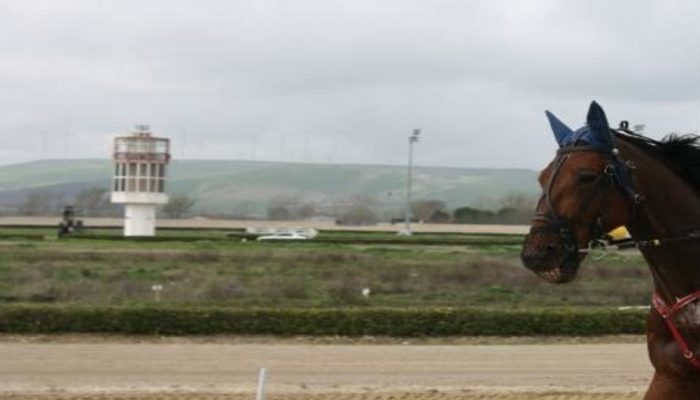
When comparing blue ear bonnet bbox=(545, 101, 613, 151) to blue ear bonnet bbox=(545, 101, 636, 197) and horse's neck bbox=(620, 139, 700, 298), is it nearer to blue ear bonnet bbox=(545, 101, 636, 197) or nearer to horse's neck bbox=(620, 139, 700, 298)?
blue ear bonnet bbox=(545, 101, 636, 197)

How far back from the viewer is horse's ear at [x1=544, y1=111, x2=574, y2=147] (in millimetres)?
4109

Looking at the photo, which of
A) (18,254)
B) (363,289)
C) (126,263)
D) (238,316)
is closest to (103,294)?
(363,289)

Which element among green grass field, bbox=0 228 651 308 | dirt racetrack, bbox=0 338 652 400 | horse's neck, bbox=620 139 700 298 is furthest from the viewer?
green grass field, bbox=0 228 651 308

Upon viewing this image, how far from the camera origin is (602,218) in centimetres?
391

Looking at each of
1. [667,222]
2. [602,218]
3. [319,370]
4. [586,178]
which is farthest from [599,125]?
[319,370]

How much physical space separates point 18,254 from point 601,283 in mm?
21692

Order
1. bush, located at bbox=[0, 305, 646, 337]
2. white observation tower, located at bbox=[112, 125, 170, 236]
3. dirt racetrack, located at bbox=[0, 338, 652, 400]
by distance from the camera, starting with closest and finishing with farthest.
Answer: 1. dirt racetrack, located at bbox=[0, 338, 652, 400]
2. bush, located at bbox=[0, 305, 646, 337]
3. white observation tower, located at bbox=[112, 125, 170, 236]

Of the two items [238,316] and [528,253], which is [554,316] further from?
[528,253]

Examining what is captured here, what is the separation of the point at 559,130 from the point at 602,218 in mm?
476

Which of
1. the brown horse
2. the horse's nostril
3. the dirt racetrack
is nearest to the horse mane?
the brown horse

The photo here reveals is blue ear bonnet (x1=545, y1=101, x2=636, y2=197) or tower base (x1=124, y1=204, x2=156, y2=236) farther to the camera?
tower base (x1=124, y1=204, x2=156, y2=236)

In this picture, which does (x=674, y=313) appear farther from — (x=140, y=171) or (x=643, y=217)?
(x=140, y=171)

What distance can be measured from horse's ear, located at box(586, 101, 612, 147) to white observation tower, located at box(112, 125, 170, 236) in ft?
209

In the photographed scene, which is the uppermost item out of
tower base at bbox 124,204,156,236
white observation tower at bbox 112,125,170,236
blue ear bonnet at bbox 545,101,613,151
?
white observation tower at bbox 112,125,170,236
